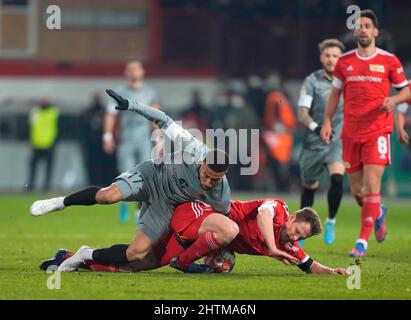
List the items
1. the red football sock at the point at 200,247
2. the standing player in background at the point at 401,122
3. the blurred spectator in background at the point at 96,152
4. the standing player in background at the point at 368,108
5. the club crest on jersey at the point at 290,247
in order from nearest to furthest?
1. the red football sock at the point at 200,247
2. the club crest on jersey at the point at 290,247
3. the standing player in background at the point at 368,108
4. the standing player in background at the point at 401,122
5. the blurred spectator in background at the point at 96,152

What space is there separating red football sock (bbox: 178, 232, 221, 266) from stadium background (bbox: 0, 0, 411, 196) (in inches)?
726

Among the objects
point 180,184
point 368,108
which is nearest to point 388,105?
point 368,108

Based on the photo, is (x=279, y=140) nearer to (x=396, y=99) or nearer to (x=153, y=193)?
(x=396, y=99)

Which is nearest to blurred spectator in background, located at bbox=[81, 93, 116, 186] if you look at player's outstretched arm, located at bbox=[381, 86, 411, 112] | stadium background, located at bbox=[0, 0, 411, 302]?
stadium background, located at bbox=[0, 0, 411, 302]

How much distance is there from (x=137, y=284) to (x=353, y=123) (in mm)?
4009

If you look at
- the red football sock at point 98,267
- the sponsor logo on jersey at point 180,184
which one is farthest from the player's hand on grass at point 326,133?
the red football sock at point 98,267

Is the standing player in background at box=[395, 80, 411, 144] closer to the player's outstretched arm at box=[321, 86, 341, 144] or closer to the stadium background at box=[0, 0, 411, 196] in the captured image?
the player's outstretched arm at box=[321, 86, 341, 144]

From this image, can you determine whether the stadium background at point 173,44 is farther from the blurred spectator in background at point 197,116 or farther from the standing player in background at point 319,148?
the standing player in background at point 319,148

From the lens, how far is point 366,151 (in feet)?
44.6

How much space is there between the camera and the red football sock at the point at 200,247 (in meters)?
11.1

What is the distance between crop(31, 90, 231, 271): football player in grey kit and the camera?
37.1ft

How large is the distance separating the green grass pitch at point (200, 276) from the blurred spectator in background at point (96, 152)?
9888 millimetres

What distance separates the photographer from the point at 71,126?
94.0 feet
